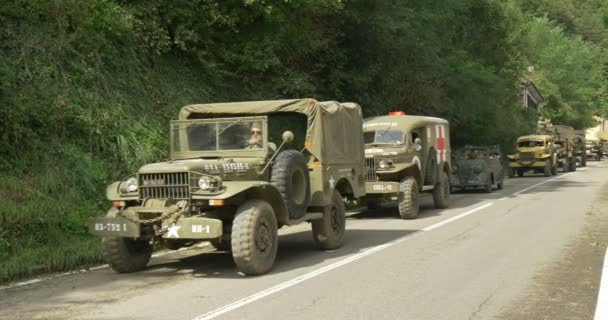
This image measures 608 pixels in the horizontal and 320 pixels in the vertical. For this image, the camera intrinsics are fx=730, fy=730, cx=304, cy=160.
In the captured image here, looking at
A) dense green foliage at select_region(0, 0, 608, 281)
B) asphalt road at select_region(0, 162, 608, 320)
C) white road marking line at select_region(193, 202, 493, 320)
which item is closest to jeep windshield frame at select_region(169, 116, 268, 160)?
asphalt road at select_region(0, 162, 608, 320)

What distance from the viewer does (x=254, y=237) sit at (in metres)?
9.27

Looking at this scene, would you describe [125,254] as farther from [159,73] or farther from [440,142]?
[440,142]

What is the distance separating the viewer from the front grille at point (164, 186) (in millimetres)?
9484

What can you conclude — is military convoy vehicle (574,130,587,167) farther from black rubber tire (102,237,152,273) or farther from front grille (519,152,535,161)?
black rubber tire (102,237,152,273)

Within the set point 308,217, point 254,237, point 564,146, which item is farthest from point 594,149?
point 254,237

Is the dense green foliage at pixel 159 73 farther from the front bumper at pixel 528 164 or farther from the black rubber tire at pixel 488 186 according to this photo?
the front bumper at pixel 528 164

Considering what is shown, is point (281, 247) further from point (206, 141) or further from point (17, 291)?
point (17, 291)

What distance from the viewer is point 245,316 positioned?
7.15 m

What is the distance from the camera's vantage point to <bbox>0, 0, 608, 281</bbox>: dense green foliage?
1279 centimetres

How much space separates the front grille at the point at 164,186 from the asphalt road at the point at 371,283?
1.08 meters

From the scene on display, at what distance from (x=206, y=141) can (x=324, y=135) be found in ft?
6.40

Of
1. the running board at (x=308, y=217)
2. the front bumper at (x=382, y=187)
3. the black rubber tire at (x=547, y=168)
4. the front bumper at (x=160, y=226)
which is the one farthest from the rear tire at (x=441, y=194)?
the black rubber tire at (x=547, y=168)

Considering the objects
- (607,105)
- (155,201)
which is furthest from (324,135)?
(607,105)

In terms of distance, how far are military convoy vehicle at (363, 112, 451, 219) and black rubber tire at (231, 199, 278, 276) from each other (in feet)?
22.9
